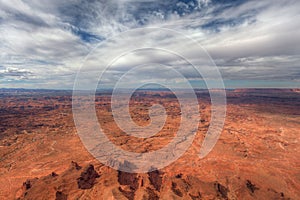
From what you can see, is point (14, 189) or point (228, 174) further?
point (228, 174)

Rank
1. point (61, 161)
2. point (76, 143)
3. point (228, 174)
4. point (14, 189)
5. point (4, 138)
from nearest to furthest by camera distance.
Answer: point (14, 189)
point (228, 174)
point (61, 161)
point (76, 143)
point (4, 138)

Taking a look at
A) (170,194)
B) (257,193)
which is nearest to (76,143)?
(170,194)

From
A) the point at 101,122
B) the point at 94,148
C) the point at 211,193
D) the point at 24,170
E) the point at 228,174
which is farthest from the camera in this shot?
the point at 101,122

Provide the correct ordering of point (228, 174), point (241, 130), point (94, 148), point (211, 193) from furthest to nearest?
point (241, 130) < point (94, 148) < point (228, 174) < point (211, 193)

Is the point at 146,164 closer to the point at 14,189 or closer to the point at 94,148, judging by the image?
the point at 94,148

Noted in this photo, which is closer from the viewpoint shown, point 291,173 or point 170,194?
point 170,194

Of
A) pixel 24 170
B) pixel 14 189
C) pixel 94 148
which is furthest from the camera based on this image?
pixel 94 148

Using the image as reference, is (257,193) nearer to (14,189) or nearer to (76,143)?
(14,189)

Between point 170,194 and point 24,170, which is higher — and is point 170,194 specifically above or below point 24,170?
above

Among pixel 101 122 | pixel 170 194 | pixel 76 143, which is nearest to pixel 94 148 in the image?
pixel 76 143
